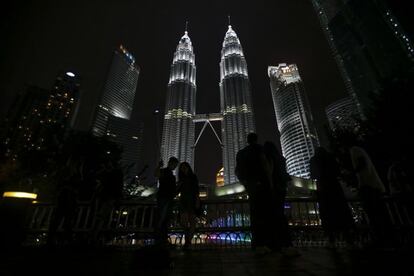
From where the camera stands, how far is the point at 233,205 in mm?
6527

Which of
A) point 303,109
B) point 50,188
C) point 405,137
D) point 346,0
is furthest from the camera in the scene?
point 303,109

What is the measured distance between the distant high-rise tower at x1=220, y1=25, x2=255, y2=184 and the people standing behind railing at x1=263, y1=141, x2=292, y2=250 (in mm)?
83018

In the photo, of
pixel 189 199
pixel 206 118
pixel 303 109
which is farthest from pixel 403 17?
pixel 303 109

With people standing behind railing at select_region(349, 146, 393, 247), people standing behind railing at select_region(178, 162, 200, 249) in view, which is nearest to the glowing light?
people standing behind railing at select_region(178, 162, 200, 249)

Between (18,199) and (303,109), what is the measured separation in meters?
140

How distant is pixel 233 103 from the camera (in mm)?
105062

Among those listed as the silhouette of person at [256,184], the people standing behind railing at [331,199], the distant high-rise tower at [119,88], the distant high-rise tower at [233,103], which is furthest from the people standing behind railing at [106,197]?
the distant high-rise tower at [119,88]

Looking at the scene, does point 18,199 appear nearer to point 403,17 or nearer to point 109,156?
point 109,156

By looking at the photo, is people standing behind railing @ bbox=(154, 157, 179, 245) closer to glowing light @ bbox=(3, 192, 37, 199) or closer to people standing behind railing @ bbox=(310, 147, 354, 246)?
glowing light @ bbox=(3, 192, 37, 199)

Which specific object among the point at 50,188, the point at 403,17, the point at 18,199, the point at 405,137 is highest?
the point at 403,17

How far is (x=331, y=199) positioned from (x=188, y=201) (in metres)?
3.40

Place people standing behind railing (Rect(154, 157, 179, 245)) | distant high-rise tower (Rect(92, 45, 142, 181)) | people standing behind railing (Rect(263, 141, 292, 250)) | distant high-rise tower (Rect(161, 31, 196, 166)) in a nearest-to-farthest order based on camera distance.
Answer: people standing behind railing (Rect(263, 141, 292, 250)), people standing behind railing (Rect(154, 157, 179, 245)), distant high-rise tower (Rect(161, 31, 196, 166)), distant high-rise tower (Rect(92, 45, 142, 181))

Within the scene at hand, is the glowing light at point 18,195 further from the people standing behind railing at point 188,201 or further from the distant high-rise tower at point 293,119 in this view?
the distant high-rise tower at point 293,119

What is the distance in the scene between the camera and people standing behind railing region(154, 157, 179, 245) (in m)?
4.47
